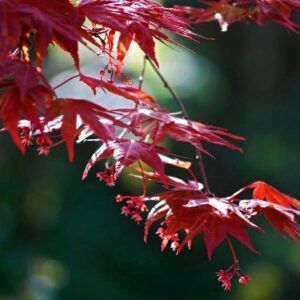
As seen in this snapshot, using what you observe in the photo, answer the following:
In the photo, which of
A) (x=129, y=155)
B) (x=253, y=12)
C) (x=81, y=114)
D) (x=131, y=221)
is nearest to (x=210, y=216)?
(x=129, y=155)

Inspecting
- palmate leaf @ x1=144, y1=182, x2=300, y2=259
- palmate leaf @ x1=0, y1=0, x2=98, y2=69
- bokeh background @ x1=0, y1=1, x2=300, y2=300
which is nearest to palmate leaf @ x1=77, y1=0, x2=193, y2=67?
palmate leaf @ x1=0, y1=0, x2=98, y2=69

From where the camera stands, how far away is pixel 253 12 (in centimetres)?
122

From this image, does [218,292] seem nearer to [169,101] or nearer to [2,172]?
[169,101]

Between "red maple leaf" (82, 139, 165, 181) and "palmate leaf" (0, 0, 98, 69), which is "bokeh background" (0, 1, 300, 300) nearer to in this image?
"red maple leaf" (82, 139, 165, 181)

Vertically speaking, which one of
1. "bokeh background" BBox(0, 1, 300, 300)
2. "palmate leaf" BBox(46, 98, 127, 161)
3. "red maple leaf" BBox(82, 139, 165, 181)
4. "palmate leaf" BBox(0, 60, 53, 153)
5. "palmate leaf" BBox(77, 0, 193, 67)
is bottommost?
"bokeh background" BBox(0, 1, 300, 300)

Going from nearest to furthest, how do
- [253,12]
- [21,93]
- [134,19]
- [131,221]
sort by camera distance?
[21,93], [134,19], [253,12], [131,221]

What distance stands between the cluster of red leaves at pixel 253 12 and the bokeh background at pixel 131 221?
2058 millimetres

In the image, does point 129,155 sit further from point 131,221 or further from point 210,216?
point 131,221

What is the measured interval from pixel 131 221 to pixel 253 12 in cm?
214

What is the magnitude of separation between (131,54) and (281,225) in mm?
2791

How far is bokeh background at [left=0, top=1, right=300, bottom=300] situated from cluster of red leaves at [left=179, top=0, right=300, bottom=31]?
6.75 feet

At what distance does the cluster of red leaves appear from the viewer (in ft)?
3.66

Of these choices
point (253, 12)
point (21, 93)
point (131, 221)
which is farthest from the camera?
point (131, 221)

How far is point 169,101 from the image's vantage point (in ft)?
10.9
